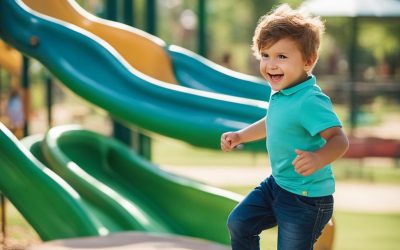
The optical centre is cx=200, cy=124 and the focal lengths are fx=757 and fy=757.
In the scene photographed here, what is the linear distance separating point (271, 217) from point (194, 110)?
6.41 feet

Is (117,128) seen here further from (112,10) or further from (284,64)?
(284,64)

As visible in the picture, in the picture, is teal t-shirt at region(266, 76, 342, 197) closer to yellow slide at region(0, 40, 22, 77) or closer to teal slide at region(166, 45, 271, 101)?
teal slide at region(166, 45, 271, 101)

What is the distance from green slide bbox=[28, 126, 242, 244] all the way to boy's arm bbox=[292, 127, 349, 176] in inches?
87.1

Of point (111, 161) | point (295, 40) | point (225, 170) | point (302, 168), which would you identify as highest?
point (295, 40)

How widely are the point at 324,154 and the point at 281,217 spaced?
36 centimetres

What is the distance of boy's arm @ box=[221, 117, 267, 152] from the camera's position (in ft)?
9.81

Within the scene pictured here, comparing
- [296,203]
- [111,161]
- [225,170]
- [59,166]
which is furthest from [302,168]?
[225,170]

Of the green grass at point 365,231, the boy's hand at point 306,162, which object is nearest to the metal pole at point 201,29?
the green grass at point 365,231

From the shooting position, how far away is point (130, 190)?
567 centimetres

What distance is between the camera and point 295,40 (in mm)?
2775

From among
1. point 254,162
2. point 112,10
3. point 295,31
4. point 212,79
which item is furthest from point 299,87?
point 254,162

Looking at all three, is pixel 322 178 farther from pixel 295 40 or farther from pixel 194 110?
pixel 194 110

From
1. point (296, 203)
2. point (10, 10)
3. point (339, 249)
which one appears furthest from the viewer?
point (339, 249)

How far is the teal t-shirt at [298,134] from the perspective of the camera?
8.82 feet
